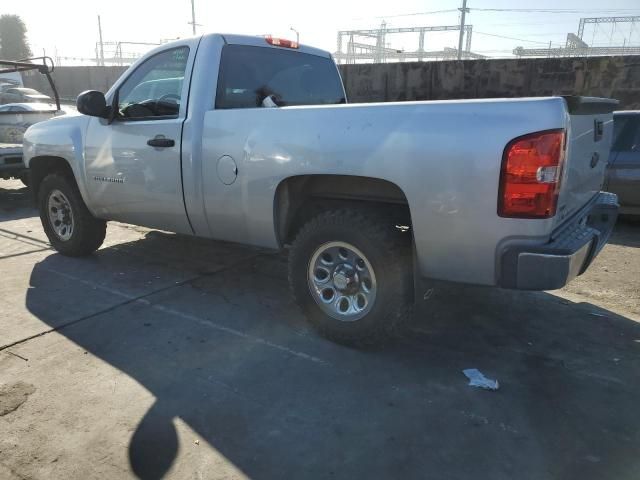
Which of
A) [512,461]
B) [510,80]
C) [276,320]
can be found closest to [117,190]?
[276,320]

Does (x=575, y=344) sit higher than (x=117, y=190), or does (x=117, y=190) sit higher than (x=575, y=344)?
(x=117, y=190)

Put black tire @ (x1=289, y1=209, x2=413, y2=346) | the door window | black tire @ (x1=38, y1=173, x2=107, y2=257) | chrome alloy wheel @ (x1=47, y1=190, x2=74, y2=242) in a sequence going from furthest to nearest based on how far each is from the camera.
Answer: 1. chrome alloy wheel @ (x1=47, y1=190, x2=74, y2=242)
2. black tire @ (x1=38, y1=173, x2=107, y2=257)
3. the door window
4. black tire @ (x1=289, y1=209, x2=413, y2=346)

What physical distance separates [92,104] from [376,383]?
3265mm

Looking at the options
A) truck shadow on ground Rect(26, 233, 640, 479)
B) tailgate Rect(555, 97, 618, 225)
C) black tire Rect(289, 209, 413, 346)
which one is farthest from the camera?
black tire Rect(289, 209, 413, 346)

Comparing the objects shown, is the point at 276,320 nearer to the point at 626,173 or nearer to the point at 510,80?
the point at 626,173

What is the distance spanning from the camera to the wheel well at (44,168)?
206 inches

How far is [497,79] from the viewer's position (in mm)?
12578

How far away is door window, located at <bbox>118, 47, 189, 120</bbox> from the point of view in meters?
4.16

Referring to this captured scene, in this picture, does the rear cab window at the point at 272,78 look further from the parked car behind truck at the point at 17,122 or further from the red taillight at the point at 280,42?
the parked car behind truck at the point at 17,122

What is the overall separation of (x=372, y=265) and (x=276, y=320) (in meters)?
1.07

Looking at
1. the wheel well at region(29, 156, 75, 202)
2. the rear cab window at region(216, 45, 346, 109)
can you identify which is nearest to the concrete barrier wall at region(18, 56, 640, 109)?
the rear cab window at region(216, 45, 346, 109)

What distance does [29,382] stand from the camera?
3.08 m

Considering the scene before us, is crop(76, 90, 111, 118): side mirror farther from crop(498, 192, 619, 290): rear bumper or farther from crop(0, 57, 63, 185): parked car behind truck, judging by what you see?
crop(0, 57, 63, 185): parked car behind truck

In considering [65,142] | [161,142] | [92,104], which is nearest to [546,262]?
[161,142]
